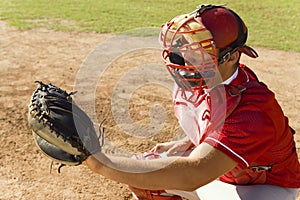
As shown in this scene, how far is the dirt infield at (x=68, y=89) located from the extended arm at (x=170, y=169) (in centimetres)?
145

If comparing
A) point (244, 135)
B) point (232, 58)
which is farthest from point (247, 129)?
point (232, 58)

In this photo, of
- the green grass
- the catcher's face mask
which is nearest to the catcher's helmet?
the catcher's face mask

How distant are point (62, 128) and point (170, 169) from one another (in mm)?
561

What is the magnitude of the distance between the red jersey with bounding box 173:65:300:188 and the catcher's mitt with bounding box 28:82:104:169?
60cm

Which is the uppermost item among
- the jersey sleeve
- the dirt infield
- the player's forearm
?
the jersey sleeve

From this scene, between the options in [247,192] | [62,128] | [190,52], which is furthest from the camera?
[247,192]

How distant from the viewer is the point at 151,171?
2396 millimetres

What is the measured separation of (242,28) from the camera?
8.33 feet

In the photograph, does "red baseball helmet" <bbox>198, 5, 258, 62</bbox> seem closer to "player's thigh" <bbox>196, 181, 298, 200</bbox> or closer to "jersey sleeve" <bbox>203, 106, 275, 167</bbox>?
"jersey sleeve" <bbox>203, 106, 275, 167</bbox>

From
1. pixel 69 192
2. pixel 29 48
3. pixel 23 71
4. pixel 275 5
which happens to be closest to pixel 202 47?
pixel 69 192

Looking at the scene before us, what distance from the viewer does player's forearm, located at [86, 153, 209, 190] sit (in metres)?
2.35

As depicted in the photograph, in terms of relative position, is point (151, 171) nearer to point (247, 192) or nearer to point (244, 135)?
point (244, 135)

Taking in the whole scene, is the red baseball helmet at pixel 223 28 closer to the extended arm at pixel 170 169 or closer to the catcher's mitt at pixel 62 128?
the extended arm at pixel 170 169

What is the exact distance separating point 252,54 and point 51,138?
1.15m
